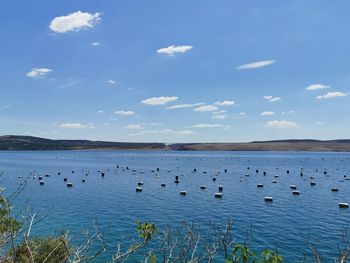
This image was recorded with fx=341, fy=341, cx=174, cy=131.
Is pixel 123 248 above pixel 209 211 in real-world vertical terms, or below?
below

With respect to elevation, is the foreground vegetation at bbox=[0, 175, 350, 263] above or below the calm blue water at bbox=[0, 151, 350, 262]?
above

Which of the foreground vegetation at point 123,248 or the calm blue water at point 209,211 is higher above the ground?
the foreground vegetation at point 123,248

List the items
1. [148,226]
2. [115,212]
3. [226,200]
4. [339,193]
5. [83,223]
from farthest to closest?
[339,193] → [226,200] → [115,212] → [83,223] → [148,226]

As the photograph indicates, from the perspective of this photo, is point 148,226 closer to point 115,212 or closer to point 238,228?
point 238,228

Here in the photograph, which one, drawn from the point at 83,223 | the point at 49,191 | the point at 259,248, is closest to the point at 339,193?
the point at 259,248

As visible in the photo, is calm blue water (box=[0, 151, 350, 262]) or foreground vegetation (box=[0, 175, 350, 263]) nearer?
foreground vegetation (box=[0, 175, 350, 263])

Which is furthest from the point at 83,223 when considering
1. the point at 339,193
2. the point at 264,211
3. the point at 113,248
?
the point at 339,193

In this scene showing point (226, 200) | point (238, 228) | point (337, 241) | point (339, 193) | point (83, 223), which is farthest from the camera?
point (339, 193)

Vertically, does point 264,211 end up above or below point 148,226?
Answer: below

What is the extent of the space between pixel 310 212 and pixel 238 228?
63.6ft

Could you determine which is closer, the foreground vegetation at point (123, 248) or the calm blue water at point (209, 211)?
the foreground vegetation at point (123, 248)

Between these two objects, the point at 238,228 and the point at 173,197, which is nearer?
the point at 238,228

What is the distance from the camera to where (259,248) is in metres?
38.4

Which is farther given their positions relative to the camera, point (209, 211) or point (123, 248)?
point (209, 211)
